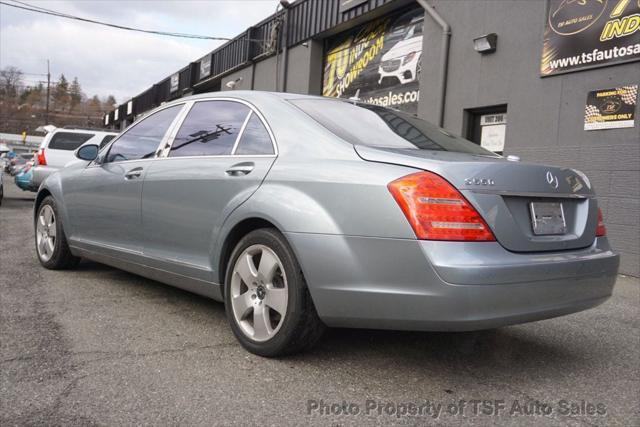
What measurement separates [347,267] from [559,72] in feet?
20.3

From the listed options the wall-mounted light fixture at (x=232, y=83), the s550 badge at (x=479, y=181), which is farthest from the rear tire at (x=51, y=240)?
the s550 badge at (x=479, y=181)

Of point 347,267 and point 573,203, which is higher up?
point 573,203

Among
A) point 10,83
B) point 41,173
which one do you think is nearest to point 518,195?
point 41,173

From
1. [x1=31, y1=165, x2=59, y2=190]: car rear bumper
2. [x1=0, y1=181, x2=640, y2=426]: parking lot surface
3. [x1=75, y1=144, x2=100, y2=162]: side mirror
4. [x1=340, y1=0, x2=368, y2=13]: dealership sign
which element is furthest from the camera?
Result: [x1=31, y1=165, x2=59, y2=190]: car rear bumper

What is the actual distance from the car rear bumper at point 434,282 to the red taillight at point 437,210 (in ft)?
0.15

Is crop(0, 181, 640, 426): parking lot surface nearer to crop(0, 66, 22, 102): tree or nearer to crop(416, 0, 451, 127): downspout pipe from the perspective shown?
crop(416, 0, 451, 127): downspout pipe

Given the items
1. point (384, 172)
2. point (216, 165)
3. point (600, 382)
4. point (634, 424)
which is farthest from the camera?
point (216, 165)

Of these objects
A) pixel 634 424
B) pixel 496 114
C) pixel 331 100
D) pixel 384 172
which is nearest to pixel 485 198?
pixel 384 172

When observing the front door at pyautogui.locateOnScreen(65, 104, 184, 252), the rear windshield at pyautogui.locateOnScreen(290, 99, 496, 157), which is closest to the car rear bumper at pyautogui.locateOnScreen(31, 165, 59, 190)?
the front door at pyautogui.locateOnScreen(65, 104, 184, 252)

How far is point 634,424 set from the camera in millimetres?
2496

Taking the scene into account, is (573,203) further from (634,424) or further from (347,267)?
(347,267)

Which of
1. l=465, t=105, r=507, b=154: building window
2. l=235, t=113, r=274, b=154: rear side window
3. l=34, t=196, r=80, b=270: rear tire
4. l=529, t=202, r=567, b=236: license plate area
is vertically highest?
l=465, t=105, r=507, b=154: building window

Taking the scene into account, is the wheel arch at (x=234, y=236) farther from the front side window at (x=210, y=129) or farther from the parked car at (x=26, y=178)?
the parked car at (x=26, y=178)

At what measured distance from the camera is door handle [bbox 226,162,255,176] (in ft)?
10.8
